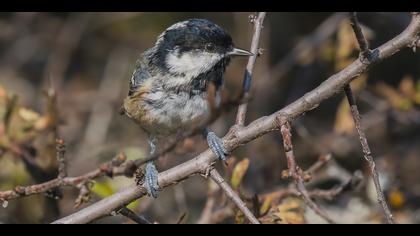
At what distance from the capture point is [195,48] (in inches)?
117

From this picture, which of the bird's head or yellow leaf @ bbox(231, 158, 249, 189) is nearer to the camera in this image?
yellow leaf @ bbox(231, 158, 249, 189)

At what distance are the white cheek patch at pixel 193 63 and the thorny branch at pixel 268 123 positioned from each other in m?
0.77

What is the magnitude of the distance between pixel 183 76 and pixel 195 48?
0.15 m

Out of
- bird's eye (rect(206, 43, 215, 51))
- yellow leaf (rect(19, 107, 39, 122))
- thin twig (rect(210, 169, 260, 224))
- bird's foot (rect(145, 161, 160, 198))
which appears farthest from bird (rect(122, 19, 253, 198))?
thin twig (rect(210, 169, 260, 224))

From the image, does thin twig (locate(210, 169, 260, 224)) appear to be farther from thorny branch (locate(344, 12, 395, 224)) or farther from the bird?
the bird

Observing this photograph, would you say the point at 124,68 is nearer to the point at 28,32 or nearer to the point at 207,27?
the point at 28,32

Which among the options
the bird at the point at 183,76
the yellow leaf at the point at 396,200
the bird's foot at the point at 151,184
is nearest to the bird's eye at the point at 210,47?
the bird at the point at 183,76

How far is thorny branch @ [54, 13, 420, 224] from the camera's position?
2096 mm

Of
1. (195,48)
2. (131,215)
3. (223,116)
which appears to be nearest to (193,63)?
(195,48)

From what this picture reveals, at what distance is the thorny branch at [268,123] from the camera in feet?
6.88

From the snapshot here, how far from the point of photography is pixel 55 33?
568 cm

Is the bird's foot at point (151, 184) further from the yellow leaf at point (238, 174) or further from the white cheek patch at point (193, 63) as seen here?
the white cheek patch at point (193, 63)
